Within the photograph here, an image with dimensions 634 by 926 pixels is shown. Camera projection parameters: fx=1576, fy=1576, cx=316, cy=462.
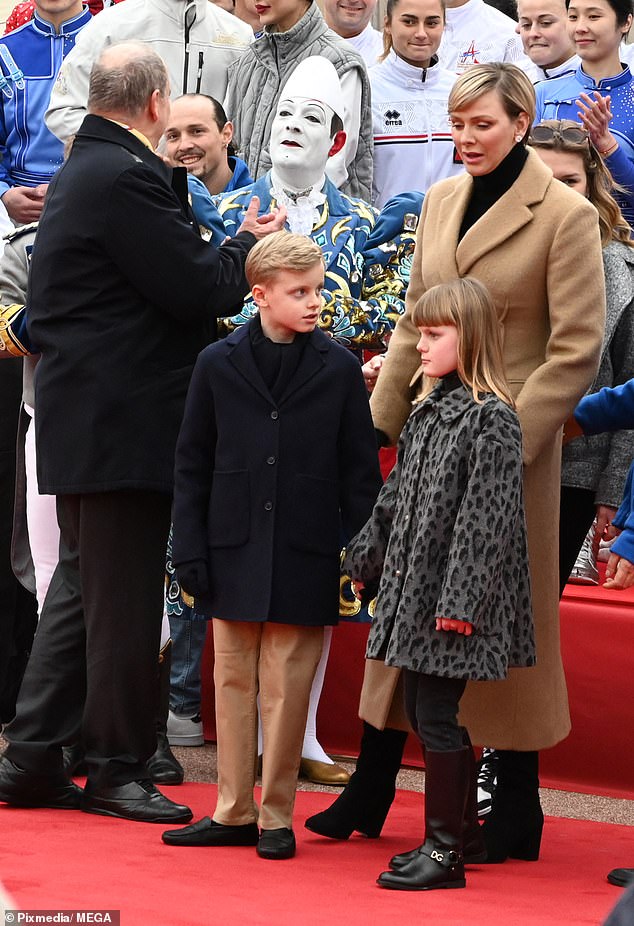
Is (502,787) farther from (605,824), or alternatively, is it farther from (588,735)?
(588,735)

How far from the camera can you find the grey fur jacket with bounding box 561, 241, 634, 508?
13.8 ft

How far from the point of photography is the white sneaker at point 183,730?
5.20 meters

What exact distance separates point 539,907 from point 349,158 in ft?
11.7

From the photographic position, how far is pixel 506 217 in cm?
380

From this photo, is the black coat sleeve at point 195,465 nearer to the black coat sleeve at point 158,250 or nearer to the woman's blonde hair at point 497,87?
the black coat sleeve at point 158,250

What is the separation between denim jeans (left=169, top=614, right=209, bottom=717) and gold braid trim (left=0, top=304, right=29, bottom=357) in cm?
109

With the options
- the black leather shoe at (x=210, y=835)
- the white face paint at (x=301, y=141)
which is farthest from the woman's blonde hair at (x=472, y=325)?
the white face paint at (x=301, y=141)

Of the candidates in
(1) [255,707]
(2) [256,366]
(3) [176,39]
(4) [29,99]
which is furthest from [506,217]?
(4) [29,99]

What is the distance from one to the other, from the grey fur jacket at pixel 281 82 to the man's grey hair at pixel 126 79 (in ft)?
6.23

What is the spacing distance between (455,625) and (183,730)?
201 centimetres

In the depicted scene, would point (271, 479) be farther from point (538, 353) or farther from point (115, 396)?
point (538, 353)

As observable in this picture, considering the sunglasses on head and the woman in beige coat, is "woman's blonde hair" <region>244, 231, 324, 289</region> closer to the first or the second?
the woman in beige coat

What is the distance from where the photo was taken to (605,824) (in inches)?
176

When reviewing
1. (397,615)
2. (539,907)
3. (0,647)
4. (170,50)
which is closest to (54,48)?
(170,50)
